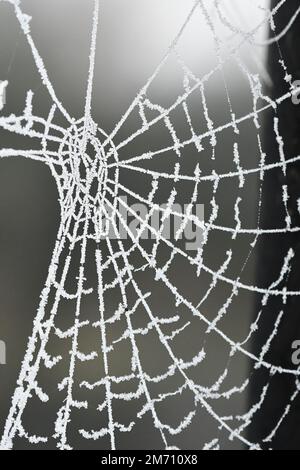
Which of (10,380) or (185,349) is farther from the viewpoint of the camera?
(185,349)

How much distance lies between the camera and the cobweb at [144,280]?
90cm

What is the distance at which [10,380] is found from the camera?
0.88 meters

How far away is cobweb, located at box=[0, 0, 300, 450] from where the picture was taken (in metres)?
0.90

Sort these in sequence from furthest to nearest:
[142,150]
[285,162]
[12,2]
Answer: [285,162], [142,150], [12,2]

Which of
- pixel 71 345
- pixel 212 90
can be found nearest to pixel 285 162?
pixel 212 90

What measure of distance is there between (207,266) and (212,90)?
280 millimetres

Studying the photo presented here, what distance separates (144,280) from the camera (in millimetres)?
969

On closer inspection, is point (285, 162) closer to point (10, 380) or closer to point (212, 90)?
point (212, 90)

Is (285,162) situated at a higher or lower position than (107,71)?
lower

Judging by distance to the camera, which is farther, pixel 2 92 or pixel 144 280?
pixel 144 280

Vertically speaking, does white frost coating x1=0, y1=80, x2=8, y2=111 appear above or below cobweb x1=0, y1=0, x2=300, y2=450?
above

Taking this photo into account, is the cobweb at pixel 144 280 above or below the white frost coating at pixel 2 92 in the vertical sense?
below

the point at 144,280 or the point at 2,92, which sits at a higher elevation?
the point at 2,92

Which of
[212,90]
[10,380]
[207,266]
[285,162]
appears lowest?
[10,380]
